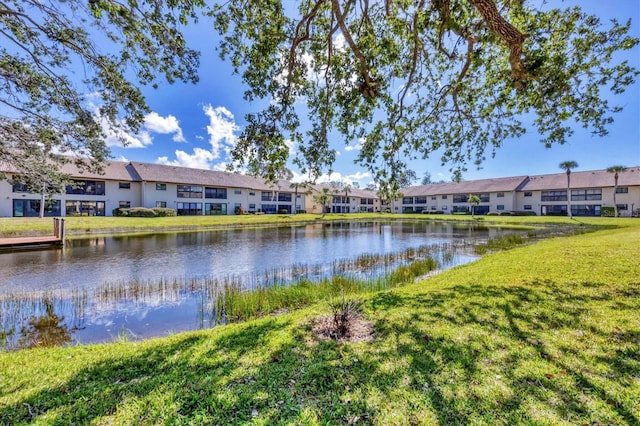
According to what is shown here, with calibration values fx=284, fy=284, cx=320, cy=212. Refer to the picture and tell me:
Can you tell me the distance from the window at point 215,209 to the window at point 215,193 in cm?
139

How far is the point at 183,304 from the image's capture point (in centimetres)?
855

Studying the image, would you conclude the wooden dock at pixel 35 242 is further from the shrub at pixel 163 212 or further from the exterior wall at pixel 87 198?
the shrub at pixel 163 212

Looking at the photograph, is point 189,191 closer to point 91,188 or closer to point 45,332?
point 91,188

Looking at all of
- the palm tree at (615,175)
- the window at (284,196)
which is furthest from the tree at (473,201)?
the window at (284,196)

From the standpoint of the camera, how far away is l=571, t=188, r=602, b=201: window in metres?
46.6

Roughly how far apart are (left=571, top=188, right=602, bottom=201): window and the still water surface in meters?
45.7

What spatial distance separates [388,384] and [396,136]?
8.63 meters

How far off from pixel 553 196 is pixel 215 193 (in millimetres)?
60235

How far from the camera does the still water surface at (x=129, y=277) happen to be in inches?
282

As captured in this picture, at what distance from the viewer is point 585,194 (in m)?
48.0

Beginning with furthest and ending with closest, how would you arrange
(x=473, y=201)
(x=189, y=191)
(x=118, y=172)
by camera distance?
(x=473, y=201) < (x=189, y=191) < (x=118, y=172)

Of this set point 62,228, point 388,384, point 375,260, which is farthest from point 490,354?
point 62,228

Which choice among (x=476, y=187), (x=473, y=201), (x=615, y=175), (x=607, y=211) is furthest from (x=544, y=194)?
(x=476, y=187)

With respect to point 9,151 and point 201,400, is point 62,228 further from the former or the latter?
point 201,400
